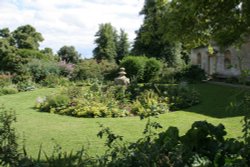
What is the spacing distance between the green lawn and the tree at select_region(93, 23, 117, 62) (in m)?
30.3

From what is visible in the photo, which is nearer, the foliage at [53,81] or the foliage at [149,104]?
the foliage at [149,104]

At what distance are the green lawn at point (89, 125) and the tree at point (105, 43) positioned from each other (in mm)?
30317

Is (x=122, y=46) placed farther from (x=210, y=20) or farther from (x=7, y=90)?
(x=210, y=20)

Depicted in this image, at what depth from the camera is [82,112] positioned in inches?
476

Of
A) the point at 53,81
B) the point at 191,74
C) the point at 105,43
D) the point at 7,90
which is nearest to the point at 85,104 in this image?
the point at 7,90

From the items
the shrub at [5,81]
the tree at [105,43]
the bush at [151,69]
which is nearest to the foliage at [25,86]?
the shrub at [5,81]

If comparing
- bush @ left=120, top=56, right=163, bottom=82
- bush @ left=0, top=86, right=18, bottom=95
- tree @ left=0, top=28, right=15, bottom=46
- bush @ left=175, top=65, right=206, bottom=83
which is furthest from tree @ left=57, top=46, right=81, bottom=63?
bush @ left=0, top=86, right=18, bottom=95

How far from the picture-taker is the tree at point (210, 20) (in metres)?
6.64

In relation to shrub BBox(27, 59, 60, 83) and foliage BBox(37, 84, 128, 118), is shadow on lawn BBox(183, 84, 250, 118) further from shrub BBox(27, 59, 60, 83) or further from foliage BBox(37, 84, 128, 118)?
shrub BBox(27, 59, 60, 83)

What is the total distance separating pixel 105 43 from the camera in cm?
4581

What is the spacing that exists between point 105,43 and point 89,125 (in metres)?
36.1

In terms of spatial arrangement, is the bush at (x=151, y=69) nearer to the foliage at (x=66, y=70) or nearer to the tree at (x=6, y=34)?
the foliage at (x=66, y=70)

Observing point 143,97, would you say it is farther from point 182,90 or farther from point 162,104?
point 182,90

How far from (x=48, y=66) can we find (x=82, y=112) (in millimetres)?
14825
